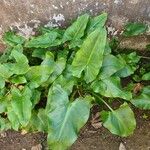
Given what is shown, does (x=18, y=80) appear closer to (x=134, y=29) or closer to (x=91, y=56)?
(x=91, y=56)

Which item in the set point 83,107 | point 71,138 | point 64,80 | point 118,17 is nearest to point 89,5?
point 118,17

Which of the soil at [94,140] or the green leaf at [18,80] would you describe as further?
the soil at [94,140]

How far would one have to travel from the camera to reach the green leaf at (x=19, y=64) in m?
2.89

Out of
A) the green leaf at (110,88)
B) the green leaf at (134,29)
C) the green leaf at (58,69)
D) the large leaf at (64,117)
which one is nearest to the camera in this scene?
the large leaf at (64,117)

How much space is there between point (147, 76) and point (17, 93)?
1.04 meters

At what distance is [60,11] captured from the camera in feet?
10.0

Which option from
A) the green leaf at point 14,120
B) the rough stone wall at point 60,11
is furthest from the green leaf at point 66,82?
the rough stone wall at point 60,11

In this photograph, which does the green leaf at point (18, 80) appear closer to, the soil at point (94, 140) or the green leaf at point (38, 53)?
the green leaf at point (38, 53)

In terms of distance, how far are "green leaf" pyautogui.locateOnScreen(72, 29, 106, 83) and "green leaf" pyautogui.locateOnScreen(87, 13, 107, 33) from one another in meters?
0.24

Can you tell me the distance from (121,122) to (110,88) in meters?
0.27

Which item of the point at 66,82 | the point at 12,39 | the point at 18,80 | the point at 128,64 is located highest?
the point at 12,39

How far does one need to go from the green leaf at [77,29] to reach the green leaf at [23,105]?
1.71ft

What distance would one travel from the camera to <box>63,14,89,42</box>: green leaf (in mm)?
2957

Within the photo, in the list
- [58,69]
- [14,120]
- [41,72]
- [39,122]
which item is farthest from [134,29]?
[14,120]
